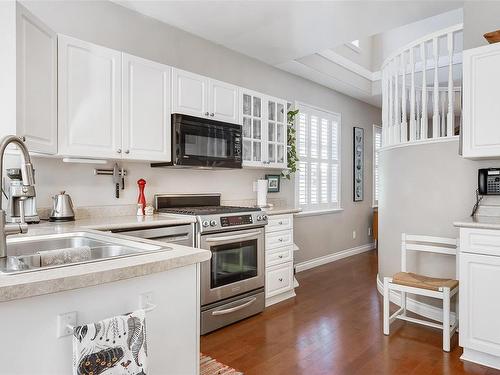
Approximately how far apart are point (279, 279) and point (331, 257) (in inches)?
85.1

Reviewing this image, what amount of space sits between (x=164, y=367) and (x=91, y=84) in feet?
6.68

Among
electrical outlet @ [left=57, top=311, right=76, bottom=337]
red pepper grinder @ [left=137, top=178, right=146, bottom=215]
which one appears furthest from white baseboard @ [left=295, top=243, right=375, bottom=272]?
electrical outlet @ [left=57, top=311, right=76, bottom=337]

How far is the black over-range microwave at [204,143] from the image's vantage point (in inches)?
120

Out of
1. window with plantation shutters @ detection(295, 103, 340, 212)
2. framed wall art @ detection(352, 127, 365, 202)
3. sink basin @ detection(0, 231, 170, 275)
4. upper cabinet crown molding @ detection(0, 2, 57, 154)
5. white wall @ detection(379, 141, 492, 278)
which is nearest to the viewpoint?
sink basin @ detection(0, 231, 170, 275)

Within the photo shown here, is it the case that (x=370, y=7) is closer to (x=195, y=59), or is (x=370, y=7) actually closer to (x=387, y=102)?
(x=387, y=102)

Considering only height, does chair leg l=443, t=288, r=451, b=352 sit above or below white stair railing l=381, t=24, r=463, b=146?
below

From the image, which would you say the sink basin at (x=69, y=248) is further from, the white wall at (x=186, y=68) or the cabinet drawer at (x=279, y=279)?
the cabinet drawer at (x=279, y=279)

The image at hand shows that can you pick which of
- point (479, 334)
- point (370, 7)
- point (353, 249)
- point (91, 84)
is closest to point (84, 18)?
point (91, 84)

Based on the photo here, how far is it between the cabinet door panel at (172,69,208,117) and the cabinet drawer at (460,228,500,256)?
230cm

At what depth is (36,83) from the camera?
7.06ft

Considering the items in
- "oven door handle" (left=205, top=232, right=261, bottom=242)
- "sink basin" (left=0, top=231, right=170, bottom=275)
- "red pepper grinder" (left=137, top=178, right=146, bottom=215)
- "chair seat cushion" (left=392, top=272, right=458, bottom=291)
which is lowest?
"chair seat cushion" (left=392, top=272, right=458, bottom=291)

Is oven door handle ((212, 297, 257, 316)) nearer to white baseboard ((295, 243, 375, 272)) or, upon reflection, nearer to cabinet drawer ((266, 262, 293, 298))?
→ cabinet drawer ((266, 262, 293, 298))

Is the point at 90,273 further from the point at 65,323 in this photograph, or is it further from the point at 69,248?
the point at 69,248

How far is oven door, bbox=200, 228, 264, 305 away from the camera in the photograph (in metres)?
2.88
